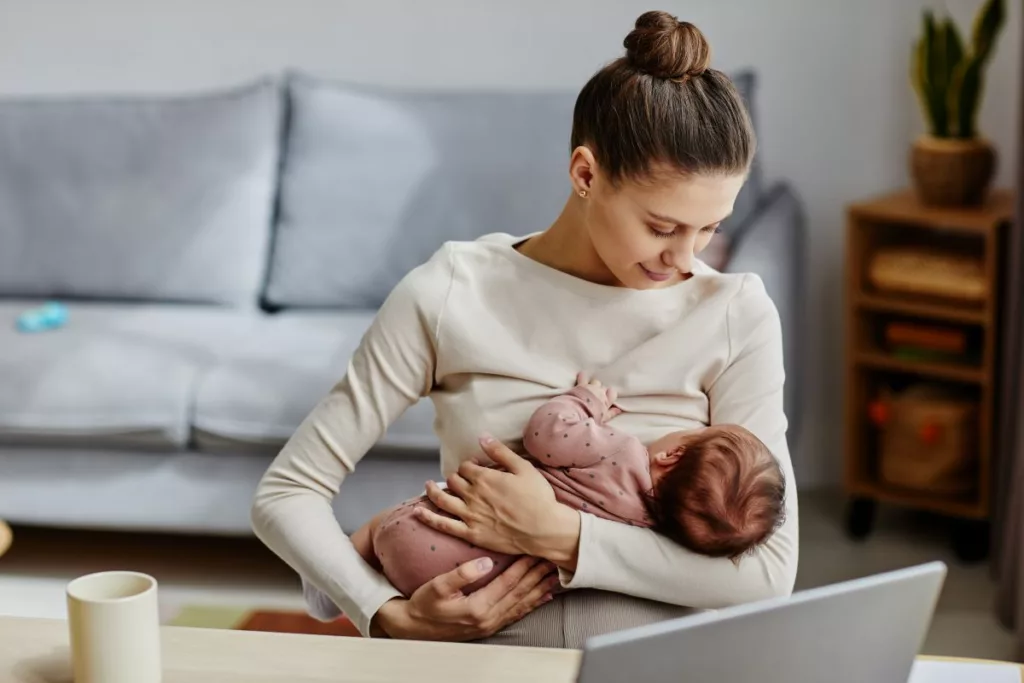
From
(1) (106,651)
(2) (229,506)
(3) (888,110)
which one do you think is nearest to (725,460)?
(1) (106,651)

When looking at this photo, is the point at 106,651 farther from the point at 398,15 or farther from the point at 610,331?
the point at 398,15

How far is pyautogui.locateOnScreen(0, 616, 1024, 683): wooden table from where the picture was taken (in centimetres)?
103

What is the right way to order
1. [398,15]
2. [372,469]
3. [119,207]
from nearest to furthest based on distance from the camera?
1. [372,469]
2. [119,207]
3. [398,15]

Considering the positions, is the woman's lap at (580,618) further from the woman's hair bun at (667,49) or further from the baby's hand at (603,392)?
the woman's hair bun at (667,49)

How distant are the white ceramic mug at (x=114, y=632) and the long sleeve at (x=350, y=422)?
0.28m

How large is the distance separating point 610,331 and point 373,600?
34cm

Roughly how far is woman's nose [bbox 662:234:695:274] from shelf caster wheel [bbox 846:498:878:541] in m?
1.79

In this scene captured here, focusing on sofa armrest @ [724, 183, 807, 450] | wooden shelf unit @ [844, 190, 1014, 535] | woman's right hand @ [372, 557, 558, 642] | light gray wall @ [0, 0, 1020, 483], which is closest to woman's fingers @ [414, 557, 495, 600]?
woman's right hand @ [372, 557, 558, 642]

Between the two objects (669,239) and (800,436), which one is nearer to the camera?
(669,239)

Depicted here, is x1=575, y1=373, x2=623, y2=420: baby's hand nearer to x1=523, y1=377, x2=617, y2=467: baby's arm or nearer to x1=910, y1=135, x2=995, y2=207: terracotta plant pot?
x1=523, y1=377, x2=617, y2=467: baby's arm

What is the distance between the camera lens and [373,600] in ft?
4.08

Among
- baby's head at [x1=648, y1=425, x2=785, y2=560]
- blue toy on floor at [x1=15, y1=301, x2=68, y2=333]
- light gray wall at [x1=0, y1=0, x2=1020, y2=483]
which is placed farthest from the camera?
light gray wall at [x1=0, y1=0, x2=1020, y2=483]

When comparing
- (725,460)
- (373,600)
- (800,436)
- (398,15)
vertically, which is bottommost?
(800,436)

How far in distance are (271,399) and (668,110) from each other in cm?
149
